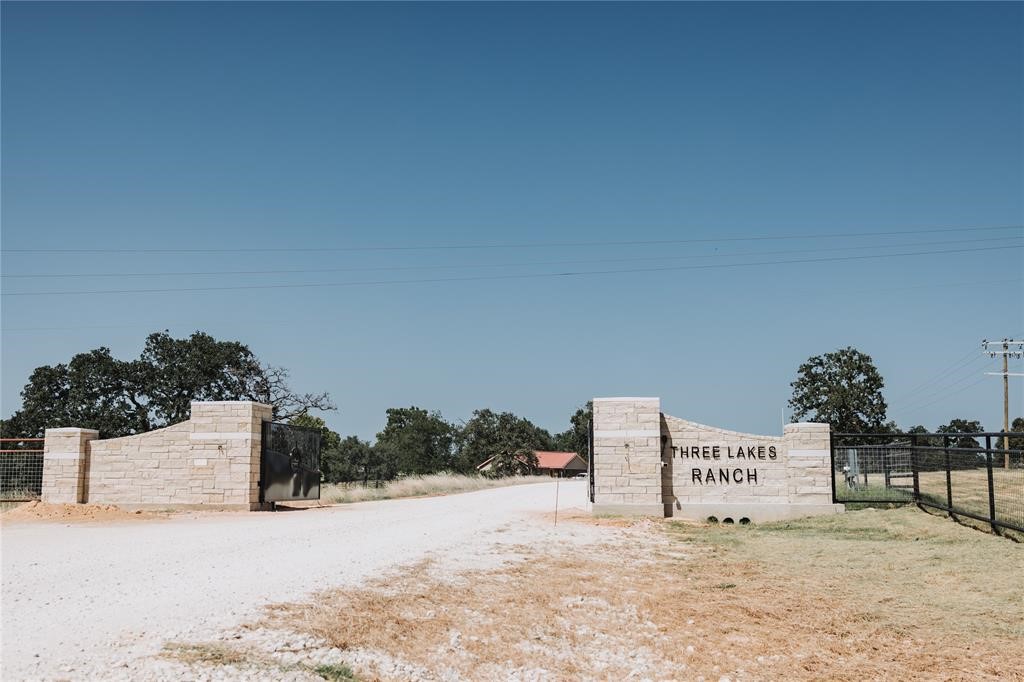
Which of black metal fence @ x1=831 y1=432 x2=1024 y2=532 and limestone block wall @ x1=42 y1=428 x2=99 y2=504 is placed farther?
limestone block wall @ x1=42 y1=428 x2=99 y2=504

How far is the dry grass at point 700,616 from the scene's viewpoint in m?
8.75

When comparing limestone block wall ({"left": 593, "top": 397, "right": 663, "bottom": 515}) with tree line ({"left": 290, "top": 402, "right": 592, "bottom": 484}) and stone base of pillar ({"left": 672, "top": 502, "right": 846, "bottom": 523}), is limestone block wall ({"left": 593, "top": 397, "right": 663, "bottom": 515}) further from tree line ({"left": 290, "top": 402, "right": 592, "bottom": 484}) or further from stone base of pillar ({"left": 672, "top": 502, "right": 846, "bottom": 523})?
tree line ({"left": 290, "top": 402, "right": 592, "bottom": 484})

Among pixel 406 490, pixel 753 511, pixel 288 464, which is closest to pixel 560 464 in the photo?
pixel 406 490

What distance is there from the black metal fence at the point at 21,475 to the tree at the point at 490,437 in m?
60.0

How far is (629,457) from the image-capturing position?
23.4 m

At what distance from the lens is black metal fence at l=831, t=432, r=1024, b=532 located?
17.4 meters

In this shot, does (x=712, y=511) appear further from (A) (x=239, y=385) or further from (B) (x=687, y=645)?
(A) (x=239, y=385)

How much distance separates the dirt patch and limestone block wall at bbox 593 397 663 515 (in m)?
12.2

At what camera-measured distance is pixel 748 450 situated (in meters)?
23.5

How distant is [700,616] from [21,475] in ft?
76.2

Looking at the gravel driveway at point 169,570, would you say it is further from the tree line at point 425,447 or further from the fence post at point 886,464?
the tree line at point 425,447

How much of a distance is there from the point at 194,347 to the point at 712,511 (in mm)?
45719

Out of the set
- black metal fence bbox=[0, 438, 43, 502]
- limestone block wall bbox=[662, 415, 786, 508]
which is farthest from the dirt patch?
limestone block wall bbox=[662, 415, 786, 508]

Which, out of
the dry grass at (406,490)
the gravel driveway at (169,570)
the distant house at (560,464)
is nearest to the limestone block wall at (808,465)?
the gravel driveway at (169,570)
